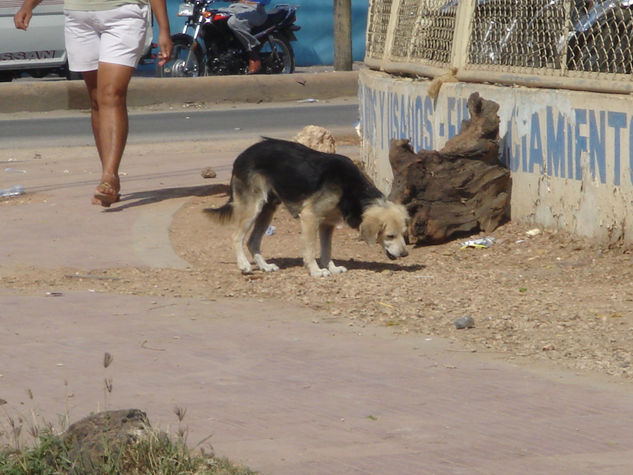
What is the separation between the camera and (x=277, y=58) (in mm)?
21750

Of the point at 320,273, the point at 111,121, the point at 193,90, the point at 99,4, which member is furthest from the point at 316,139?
the point at 193,90

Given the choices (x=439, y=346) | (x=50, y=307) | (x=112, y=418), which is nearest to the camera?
(x=112, y=418)

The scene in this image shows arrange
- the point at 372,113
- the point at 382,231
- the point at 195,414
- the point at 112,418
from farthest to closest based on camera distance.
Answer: the point at 372,113 → the point at 382,231 → the point at 195,414 → the point at 112,418

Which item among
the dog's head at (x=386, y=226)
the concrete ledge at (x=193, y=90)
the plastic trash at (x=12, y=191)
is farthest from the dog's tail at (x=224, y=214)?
the concrete ledge at (x=193, y=90)

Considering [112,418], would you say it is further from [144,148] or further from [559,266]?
[144,148]

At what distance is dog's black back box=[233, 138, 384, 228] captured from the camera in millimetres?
7051

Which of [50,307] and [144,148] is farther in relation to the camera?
[144,148]

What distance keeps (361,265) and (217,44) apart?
14.1 meters

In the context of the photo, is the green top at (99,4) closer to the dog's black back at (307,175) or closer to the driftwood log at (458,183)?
the dog's black back at (307,175)

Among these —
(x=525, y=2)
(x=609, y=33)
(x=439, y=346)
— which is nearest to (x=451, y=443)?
(x=439, y=346)

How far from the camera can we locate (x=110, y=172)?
9.07 meters

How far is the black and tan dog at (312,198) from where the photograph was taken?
6984 mm

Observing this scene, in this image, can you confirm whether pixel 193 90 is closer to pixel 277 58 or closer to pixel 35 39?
pixel 35 39

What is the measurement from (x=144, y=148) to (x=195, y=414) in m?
10.2
